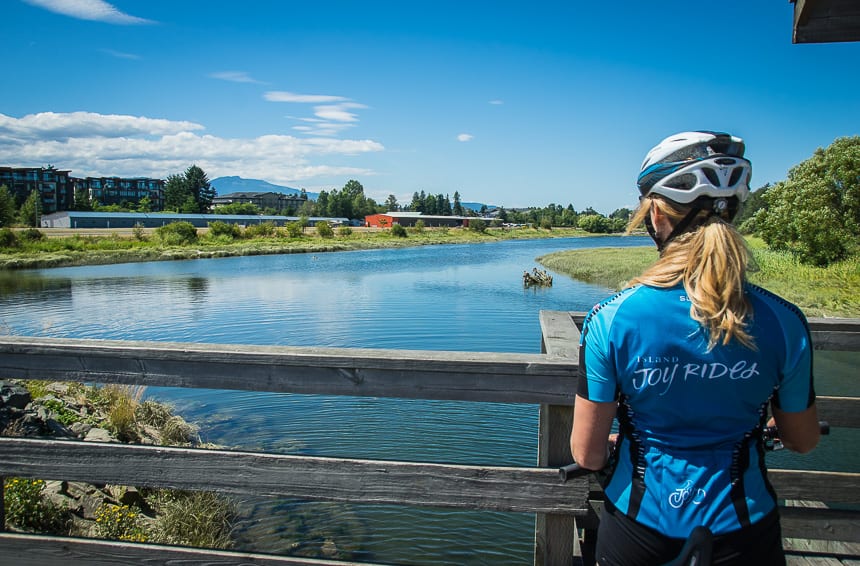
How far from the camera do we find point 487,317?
23.6m

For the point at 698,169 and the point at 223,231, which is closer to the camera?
the point at 698,169

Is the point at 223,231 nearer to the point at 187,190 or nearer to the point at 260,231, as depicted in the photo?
the point at 260,231

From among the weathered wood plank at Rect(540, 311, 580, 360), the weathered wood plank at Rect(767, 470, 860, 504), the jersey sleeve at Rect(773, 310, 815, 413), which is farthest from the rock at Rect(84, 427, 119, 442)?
the jersey sleeve at Rect(773, 310, 815, 413)

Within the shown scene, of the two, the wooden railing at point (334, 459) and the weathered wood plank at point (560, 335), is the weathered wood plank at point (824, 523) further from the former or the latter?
the weathered wood plank at point (560, 335)

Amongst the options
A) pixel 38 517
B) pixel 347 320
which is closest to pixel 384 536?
pixel 38 517

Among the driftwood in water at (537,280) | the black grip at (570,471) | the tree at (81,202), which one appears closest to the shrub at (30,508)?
the black grip at (570,471)

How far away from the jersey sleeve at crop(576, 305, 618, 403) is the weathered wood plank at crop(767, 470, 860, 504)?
150 centimetres

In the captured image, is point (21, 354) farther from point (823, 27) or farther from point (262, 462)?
point (823, 27)

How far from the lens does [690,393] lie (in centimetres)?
170

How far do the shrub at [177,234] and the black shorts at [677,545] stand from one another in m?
80.0

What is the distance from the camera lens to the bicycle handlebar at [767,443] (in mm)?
1938

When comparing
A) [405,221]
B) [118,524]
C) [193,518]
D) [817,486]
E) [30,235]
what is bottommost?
[193,518]

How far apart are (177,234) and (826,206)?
69174 millimetres

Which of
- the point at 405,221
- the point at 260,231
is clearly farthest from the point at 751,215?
the point at 405,221
